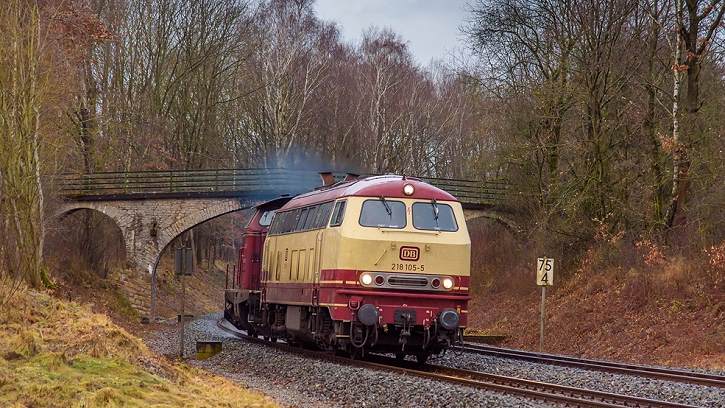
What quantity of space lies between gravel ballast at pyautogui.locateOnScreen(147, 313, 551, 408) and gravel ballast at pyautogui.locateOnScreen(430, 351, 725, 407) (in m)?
2.03

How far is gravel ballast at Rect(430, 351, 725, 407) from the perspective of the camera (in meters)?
13.3

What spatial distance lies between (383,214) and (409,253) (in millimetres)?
876

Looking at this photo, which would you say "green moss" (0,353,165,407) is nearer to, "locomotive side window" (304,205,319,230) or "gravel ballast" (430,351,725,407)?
"gravel ballast" (430,351,725,407)

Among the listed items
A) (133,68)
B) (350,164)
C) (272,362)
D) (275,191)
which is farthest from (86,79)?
(272,362)

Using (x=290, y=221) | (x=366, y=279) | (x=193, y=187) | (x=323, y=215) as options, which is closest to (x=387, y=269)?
(x=366, y=279)

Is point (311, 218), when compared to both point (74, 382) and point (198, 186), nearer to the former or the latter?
point (74, 382)

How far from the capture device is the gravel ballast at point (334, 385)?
1280 centimetres

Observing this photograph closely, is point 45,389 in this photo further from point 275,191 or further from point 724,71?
point 275,191

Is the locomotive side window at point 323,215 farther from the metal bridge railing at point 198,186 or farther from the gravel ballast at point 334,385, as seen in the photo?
the metal bridge railing at point 198,186

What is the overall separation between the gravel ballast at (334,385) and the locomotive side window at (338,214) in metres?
2.46

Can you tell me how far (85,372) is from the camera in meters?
12.1

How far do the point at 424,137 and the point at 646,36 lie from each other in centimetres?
2970

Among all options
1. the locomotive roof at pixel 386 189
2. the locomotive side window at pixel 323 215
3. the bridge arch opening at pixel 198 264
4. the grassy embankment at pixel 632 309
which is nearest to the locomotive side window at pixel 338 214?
the locomotive roof at pixel 386 189

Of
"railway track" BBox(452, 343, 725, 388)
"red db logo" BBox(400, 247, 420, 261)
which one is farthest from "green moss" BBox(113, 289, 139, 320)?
"red db logo" BBox(400, 247, 420, 261)
